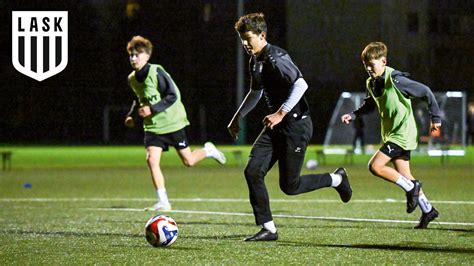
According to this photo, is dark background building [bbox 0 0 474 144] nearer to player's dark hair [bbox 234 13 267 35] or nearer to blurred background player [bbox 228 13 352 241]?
blurred background player [bbox 228 13 352 241]

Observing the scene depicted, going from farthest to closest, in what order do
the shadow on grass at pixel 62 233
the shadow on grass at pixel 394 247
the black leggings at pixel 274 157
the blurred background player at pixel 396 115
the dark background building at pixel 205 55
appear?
the dark background building at pixel 205 55
the blurred background player at pixel 396 115
the shadow on grass at pixel 62 233
the black leggings at pixel 274 157
the shadow on grass at pixel 394 247

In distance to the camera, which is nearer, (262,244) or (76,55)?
(262,244)

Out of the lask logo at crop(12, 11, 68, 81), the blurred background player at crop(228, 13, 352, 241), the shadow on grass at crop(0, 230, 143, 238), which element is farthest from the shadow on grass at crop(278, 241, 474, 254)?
the lask logo at crop(12, 11, 68, 81)

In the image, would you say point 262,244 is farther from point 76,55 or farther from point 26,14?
point 76,55

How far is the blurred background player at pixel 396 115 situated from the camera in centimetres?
875

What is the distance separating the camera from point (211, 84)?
47062 millimetres

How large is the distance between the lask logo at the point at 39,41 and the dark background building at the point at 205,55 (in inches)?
97.4

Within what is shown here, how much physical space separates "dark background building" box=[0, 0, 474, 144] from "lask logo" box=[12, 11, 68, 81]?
2.47 m

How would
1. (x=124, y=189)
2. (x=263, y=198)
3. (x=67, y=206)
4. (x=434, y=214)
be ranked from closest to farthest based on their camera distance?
(x=263, y=198) < (x=434, y=214) < (x=67, y=206) < (x=124, y=189)

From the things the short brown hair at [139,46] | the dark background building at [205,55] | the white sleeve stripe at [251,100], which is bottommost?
the dark background building at [205,55]

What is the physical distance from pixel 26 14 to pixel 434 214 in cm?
3105

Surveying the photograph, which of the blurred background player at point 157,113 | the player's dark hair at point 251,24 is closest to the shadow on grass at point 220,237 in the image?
the player's dark hair at point 251,24

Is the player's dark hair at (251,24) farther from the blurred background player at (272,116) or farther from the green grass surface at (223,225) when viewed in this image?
the green grass surface at (223,225)

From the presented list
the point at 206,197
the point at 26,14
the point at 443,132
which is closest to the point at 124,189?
the point at 206,197
